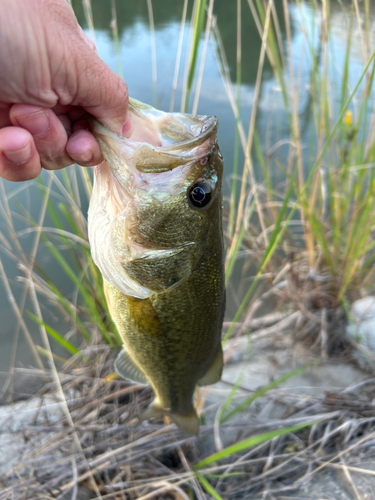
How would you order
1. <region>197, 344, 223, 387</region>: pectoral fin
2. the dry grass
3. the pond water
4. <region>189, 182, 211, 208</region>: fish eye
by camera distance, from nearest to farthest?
1. <region>189, 182, 211, 208</region>: fish eye
2. <region>197, 344, 223, 387</region>: pectoral fin
3. the dry grass
4. the pond water

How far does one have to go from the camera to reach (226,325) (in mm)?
2979

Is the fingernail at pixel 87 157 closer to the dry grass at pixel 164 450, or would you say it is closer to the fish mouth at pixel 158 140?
the fish mouth at pixel 158 140

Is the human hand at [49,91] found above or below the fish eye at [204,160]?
above

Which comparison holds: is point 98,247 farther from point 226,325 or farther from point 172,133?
point 226,325

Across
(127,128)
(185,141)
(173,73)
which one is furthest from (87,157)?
(173,73)

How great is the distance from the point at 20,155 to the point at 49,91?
0.18 meters

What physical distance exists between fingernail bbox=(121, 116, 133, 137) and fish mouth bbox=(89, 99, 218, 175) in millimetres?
18

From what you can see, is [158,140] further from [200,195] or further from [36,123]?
[36,123]

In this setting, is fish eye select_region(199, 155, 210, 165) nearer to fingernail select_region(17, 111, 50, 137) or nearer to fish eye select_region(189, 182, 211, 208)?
fish eye select_region(189, 182, 211, 208)

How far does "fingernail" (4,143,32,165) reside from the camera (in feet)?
3.00

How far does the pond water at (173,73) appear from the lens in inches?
124

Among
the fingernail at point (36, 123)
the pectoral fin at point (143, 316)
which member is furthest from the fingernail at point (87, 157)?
the pectoral fin at point (143, 316)

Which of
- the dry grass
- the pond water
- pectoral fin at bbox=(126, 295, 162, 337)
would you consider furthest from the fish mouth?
the dry grass

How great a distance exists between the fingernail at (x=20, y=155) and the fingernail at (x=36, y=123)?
1.8 inches
